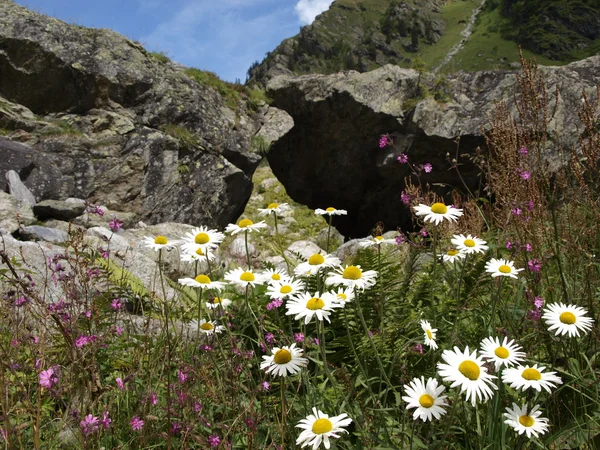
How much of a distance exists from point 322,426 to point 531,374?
2.42 ft

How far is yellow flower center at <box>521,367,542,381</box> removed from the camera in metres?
1.39

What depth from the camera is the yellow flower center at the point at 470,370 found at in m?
1.24

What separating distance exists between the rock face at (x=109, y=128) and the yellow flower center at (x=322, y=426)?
287 inches

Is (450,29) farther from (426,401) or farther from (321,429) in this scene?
(321,429)

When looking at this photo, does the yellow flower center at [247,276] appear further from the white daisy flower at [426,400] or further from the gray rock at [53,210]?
the gray rock at [53,210]

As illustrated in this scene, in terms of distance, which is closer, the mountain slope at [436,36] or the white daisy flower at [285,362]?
the white daisy flower at [285,362]

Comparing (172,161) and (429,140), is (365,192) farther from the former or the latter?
(172,161)

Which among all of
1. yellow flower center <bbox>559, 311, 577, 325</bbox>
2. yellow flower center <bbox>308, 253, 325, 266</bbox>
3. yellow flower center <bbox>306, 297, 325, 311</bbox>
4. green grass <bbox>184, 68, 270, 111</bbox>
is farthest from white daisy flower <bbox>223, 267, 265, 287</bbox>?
green grass <bbox>184, 68, 270, 111</bbox>

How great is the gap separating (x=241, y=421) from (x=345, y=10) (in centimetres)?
19027

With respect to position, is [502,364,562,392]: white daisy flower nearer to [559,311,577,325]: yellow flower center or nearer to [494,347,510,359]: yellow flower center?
[494,347,510,359]: yellow flower center

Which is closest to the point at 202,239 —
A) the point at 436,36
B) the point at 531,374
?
the point at 531,374

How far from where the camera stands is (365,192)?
1243 centimetres

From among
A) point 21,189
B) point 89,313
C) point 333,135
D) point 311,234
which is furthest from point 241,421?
point 333,135

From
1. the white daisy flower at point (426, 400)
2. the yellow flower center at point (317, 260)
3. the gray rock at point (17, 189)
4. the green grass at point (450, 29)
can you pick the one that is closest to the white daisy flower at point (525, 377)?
the white daisy flower at point (426, 400)
